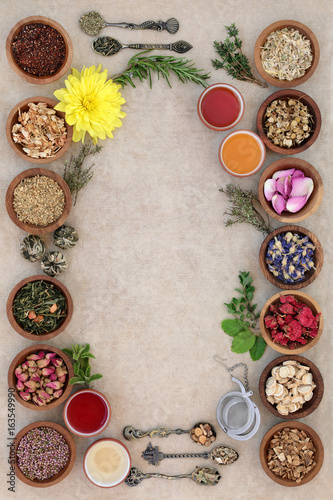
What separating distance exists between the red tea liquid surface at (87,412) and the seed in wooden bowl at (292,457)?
2.54 feet

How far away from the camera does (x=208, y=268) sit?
2.06 m

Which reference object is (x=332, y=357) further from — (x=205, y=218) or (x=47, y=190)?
(x=47, y=190)

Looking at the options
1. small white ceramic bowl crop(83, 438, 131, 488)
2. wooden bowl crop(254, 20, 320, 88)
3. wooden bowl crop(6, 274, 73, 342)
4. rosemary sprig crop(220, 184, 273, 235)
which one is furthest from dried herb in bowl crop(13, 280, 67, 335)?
wooden bowl crop(254, 20, 320, 88)

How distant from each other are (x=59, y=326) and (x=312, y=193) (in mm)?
1264

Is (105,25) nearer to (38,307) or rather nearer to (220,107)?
(220,107)

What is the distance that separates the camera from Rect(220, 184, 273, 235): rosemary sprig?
78.5 inches

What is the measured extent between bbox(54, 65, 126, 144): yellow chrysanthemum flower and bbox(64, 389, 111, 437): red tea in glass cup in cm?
112

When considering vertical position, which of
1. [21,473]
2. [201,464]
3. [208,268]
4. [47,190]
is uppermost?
[47,190]

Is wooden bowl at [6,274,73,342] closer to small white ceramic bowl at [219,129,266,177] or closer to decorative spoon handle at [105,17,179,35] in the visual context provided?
small white ceramic bowl at [219,129,266,177]

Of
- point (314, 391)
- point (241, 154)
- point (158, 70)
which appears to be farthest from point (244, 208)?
point (314, 391)

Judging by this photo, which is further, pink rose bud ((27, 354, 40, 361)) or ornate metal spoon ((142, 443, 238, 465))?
ornate metal spoon ((142, 443, 238, 465))

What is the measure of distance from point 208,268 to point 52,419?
1001 millimetres

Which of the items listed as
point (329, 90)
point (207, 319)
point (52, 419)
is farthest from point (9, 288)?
point (329, 90)

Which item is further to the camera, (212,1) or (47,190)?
(212,1)
